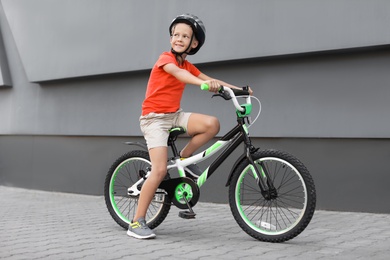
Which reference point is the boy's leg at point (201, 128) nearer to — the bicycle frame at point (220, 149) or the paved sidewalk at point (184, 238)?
the bicycle frame at point (220, 149)

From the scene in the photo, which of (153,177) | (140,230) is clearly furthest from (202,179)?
(140,230)

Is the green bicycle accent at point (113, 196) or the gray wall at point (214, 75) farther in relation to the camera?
the gray wall at point (214, 75)

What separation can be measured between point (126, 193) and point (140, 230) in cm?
65

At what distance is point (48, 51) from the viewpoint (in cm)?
915

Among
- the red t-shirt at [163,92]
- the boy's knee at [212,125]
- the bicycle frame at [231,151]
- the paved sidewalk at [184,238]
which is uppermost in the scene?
the red t-shirt at [163,92]

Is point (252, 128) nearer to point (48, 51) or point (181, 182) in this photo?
point (181, 182)

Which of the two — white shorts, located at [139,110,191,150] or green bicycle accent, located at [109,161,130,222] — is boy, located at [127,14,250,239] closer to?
white shorts, located at [139,110,191,150]

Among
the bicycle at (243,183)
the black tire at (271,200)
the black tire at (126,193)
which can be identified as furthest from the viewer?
the black tire at (126,193)

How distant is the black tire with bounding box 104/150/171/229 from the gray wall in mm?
2006

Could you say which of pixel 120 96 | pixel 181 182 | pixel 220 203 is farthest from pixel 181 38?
pixel 120 96

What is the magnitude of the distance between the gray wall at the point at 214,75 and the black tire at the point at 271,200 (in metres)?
1.49

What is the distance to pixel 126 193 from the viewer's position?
17.6 feet

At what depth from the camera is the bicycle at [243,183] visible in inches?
175

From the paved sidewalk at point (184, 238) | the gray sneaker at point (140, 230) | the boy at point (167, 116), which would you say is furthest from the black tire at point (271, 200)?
the gray sneaker at point (140, 230)
